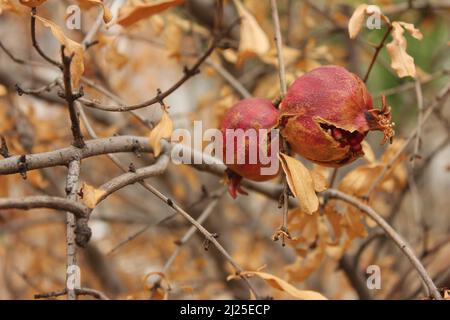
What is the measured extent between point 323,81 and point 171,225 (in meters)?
1.18

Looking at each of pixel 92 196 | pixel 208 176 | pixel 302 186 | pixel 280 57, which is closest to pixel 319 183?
pixel 302 186

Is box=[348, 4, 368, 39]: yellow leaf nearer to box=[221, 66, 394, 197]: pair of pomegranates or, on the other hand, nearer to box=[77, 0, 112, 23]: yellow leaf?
box=[221, 66, 394, 197]: pair of pomegranates

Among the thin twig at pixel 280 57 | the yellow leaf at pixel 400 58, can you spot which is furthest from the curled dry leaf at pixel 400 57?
the thin twig at pixel 280 57

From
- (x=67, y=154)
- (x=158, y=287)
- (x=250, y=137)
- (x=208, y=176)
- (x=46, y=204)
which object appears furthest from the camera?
(x=208, y=176)

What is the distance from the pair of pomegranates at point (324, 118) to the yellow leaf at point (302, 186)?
0.14 ft

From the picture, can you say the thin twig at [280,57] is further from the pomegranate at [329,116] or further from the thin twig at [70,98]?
the thin twig at [70,98]

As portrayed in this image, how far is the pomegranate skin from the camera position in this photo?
0.81 meters

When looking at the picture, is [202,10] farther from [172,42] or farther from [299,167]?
[299,167]

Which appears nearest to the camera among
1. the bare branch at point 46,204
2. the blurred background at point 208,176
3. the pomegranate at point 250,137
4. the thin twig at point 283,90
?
the bare branch at point 46,204

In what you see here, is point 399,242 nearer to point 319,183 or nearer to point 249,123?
point 319,183

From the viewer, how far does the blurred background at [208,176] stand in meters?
1.13

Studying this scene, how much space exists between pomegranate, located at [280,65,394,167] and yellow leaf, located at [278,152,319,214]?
44 mm

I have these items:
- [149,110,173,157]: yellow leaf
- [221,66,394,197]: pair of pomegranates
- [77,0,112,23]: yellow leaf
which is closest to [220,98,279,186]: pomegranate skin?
[221,66,394,197]: pair of pomegranates

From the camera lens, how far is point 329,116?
2.51 ft
